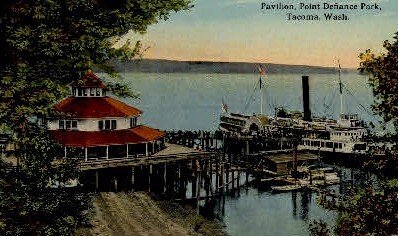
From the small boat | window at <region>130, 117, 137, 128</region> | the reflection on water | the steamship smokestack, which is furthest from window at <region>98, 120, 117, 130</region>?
the steamship smokestack

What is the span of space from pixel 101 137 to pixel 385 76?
39093 mm

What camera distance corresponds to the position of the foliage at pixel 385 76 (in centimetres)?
1212

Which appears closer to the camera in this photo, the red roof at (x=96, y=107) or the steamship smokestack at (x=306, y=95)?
the red roof at (x=96, y=107)

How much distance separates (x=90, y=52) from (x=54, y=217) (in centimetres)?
518

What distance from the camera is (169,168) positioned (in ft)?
184

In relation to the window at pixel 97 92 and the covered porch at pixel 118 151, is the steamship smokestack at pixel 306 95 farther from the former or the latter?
the window at pixel 97 92

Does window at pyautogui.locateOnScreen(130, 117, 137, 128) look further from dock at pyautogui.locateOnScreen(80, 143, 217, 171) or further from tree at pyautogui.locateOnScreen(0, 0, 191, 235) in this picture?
tree at pyautogui.locateOnScreen(0, 0, 191, 235)

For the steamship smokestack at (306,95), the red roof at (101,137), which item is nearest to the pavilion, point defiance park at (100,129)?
the red roof at (101,137)

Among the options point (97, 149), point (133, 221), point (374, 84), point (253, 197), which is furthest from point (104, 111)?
point (374, 84)

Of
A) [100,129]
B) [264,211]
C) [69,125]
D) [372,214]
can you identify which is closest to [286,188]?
[264,211]

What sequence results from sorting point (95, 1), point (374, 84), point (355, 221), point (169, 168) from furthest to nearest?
point (169, 168) → point (95, 1) → point (374, 84) → point (355, 221)

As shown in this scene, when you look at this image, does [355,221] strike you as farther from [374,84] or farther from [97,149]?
[97,149]

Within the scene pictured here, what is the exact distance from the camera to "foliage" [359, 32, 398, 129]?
12.1 meters

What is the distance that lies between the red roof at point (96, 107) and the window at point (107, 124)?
2.17 ft
